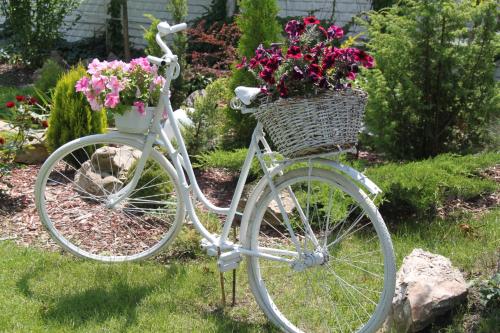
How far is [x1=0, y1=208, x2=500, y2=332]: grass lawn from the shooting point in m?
Answer: 3.95

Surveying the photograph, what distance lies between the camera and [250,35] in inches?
263

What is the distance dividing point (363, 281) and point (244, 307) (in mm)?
733

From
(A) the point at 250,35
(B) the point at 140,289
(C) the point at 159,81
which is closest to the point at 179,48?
(A) the point at 250,35

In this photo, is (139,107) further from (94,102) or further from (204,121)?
(204,121)

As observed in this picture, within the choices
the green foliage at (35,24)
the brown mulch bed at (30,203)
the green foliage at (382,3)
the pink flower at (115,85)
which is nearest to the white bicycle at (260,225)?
the brown mulch bed at (30,203)

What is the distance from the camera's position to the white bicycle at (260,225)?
12.2 feet

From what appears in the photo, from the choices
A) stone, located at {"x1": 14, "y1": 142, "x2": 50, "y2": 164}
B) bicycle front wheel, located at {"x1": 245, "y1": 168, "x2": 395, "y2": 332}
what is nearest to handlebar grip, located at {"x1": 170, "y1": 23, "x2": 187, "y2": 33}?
bicycle front wheel, located at {"x1": 245, "y1": 168, "x2": 395, "y2": 332}

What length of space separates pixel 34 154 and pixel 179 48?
2.53 meters

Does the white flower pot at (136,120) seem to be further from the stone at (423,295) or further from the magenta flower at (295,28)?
the stone at (423,295)

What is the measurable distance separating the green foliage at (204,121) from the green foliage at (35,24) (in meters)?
5.79

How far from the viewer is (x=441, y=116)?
613 cm

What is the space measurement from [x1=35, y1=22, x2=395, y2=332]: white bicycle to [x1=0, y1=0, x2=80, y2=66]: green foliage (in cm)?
623

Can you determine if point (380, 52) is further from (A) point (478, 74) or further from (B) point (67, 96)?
(B) point (67, 96)

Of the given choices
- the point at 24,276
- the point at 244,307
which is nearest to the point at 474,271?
the point at 244,307
